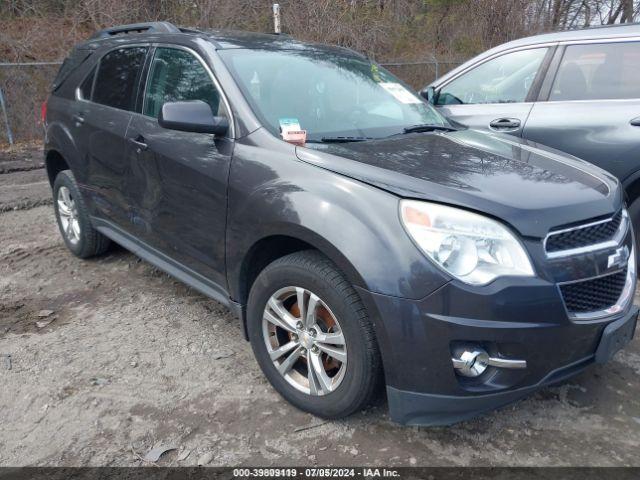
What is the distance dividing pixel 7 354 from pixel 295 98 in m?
2.31

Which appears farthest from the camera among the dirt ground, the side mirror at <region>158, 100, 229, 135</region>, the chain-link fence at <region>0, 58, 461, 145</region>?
the chain-link fence at <region>0, 58, 461, 145</region>

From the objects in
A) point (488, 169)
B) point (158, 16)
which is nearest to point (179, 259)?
point (488, 169)

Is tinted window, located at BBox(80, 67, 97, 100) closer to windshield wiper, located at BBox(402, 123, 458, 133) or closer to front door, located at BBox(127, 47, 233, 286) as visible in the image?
front door, located at BBox(127, 47, 233, 286)

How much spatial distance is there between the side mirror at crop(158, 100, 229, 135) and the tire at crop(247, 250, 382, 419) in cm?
82

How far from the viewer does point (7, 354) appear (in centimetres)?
338

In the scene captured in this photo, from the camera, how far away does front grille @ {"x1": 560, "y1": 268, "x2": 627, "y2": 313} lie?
7.44 ft

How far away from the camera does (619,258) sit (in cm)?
250

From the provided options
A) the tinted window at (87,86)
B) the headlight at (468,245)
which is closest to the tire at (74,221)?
the tinted window at (87,86)

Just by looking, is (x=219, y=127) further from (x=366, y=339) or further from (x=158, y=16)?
(x=158, y=16)

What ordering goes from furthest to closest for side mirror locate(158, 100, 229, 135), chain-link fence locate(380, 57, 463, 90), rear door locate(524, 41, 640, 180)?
chain-link fence locate(380, 57, 463, 90), rear door locate(524, 41, 640, 180), side mirror locate(158, 100, 229, 135)

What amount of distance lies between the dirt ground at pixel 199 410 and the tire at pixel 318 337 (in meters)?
0.16

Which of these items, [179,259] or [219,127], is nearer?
[219,127]

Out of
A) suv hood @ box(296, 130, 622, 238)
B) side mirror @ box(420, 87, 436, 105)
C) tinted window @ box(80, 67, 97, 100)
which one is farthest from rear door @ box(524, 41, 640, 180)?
tinted window @ box(80, 67, 97, 100)

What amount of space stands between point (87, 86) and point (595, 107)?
393 cm
